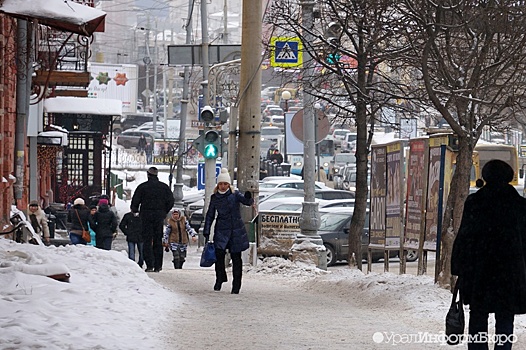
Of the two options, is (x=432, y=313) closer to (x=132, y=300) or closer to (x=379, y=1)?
(x=132, y=300)

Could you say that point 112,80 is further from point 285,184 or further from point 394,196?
point 394,196

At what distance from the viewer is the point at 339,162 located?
72.8m

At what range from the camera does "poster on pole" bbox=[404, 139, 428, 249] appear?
16.9m

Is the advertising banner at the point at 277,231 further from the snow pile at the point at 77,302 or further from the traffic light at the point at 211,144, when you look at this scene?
the snow pile at the point at 77,302

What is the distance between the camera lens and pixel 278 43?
67.7 feet

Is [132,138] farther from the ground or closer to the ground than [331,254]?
farther from the ground

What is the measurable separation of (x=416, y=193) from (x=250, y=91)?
4.89 m

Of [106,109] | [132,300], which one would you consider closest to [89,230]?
[132,300]

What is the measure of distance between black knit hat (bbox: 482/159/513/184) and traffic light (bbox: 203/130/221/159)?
1779 cm

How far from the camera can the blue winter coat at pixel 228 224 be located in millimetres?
14719

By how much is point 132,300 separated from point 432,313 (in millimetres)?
3432

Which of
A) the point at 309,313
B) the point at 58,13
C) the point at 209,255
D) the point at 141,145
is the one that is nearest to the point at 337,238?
the point at 209,255

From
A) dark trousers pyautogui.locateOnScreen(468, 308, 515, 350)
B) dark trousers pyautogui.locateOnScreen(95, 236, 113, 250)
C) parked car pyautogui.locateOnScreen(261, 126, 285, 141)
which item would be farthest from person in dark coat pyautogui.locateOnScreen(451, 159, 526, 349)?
parked car pyautogui.locateOnScreen(261, 126, 285, 141)

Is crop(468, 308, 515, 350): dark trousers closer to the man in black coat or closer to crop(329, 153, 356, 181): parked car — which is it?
the man in black coat
